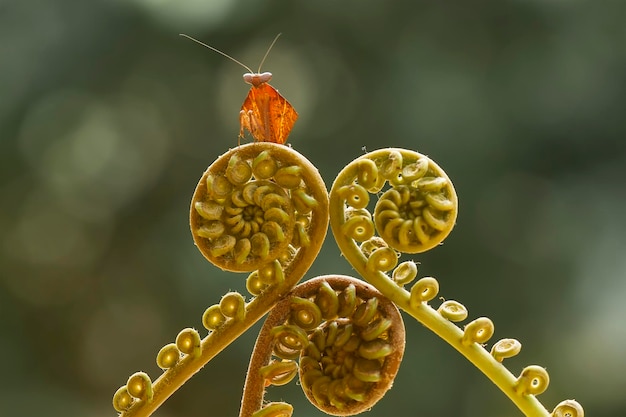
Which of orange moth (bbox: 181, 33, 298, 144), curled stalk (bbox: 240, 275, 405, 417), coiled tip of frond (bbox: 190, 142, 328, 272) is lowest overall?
curled stalk (bbox: 240, 275, 405, 417)

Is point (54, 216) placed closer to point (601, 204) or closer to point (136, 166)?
point (136, 166)

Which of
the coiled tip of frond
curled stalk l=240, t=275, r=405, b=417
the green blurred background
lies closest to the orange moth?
the coiled tip of frond

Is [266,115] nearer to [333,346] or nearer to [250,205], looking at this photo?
[250,205]

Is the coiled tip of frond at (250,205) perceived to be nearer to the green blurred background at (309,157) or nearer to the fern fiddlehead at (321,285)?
the fern fiddlehead at (321,285)

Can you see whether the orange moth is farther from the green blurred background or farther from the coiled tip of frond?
the green blurred background

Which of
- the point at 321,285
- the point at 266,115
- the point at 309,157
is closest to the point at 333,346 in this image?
the point at 321,285

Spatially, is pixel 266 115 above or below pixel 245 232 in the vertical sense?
above
